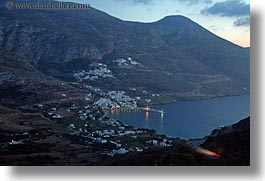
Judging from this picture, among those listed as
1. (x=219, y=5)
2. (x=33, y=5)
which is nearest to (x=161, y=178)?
(x=219, y=5)

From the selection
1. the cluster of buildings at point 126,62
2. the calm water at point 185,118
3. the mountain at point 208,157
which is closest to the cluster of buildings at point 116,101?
the calm water at point 185,118

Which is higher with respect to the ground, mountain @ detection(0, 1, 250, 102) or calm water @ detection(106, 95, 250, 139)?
mountain @ detection(0, 1, 250, 102)

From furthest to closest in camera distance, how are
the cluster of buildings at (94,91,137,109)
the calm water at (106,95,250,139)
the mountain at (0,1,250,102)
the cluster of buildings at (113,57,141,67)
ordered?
the cluster of buildings at (113,57,141,67) → the mountain at (0,1,250,102) → the cluster of buildings at (94,91,137,109) → the calm water at (106,95,250,139)

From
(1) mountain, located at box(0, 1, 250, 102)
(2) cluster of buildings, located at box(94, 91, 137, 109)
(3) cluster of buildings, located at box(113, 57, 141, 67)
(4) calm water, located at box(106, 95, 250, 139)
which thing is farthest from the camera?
(3) cluster of buildings, located at box(113, 57, 141, 67)

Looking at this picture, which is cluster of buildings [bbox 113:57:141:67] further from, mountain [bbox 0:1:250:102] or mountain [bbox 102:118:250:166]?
mountain [bbox 102:118:250:166]

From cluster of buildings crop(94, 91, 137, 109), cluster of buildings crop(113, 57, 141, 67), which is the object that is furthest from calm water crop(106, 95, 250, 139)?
cluster of buildings crop(113, 57, 141, 67)

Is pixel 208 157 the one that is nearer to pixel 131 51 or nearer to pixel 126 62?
pixel 126 62
